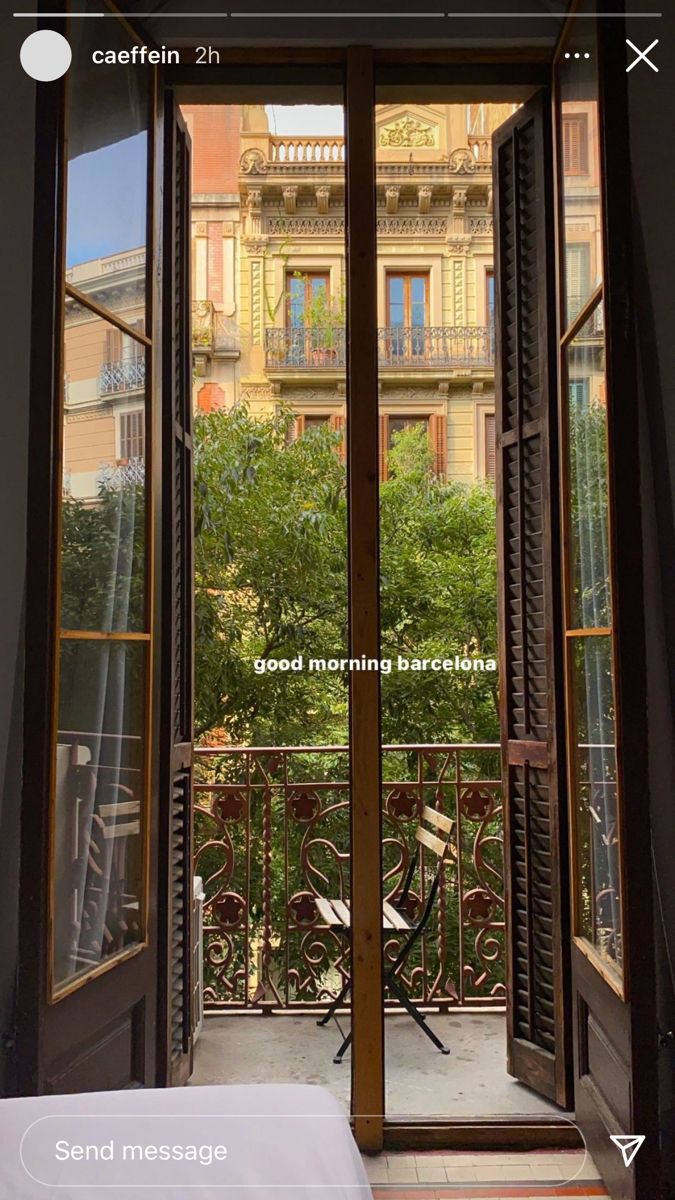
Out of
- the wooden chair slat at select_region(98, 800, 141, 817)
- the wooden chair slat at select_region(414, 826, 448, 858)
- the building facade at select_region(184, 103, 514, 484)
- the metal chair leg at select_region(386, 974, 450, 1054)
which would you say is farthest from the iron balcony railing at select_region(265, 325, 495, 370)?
the metal chair leg at select_region(386, 974, 450, 1054)

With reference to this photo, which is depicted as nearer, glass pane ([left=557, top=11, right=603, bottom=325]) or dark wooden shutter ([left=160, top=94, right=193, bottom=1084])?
glass pane ([left=557, top=11, right=603, bottom=325])

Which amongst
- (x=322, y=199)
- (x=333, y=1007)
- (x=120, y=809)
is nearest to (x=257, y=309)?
(x=322, y=199)

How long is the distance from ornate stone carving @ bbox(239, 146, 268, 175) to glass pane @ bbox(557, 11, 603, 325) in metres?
1.23

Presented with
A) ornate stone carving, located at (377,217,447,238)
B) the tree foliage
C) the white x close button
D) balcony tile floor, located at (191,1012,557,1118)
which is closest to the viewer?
the white x close button

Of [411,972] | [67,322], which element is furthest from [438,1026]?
[67,322]

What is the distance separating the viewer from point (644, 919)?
64.8 inches

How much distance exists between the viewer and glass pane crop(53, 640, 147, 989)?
1727 millimetres

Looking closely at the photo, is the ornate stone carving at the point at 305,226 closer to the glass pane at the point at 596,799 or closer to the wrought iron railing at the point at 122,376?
the wrought iron railing at the point at 122,376

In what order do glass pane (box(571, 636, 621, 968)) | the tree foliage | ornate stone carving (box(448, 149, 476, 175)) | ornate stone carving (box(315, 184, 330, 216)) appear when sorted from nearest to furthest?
1. glass pane (box(571, 636, 621, 968))
2. ornate stone carving (box(448, 149, 476, 175))
3. ornate stone carving (box(315, 184, 330, 216))
4. the tree foliage

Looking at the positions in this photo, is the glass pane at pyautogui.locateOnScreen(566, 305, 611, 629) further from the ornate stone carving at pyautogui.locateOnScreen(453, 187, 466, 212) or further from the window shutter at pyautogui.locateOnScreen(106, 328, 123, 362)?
the ornate stone carving at pyautogui.locateOnScreen(453, 187, 466, 212)

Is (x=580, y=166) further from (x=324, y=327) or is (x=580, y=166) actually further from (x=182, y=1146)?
(x=182, y=1146)

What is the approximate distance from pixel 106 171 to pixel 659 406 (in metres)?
1.20

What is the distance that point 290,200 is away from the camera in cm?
316

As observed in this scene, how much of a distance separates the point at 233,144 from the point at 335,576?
60.1 inches
